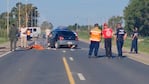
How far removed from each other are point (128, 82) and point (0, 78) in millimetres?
4347

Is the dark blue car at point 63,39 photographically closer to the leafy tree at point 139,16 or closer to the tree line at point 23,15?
the leafy tree at point 139,16

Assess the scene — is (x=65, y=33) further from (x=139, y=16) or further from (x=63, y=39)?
(x=139, y=16)

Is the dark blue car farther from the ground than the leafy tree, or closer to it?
closer to it

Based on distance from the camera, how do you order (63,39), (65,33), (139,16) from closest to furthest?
(63,39) < (65,33) < (139,16)

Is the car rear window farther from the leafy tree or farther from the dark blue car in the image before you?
the leafy tree

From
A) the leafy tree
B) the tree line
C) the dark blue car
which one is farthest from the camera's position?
the tree line

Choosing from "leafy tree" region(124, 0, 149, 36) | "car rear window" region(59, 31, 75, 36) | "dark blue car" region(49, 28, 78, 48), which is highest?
"leafy tree" region(124, 0, 149, 36)

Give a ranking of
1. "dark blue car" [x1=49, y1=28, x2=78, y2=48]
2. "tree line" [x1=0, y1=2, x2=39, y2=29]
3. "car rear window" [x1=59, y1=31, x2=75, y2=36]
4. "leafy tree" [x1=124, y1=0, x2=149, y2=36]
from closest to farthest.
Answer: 1. "dark blue car" [x1=49, y1=28, x2=78, y2=48]
2. "car rear window" [x1=59, y1=31, x2=75, y2=36]
3. "leafy tree" [x1=124, y1=0, x2=149, y2=36]
4. "tree line" [x1=0, y1=2, x2=39, y2=29]

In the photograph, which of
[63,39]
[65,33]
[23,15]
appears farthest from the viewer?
[23,15]

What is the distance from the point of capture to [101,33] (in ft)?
96.9

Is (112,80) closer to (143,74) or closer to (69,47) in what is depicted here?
(143,74)

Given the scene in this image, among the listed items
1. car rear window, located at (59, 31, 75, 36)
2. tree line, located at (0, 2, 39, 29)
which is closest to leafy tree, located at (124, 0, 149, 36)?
tree line, located at (0, 2, 39, 29)

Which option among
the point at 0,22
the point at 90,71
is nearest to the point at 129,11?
the point at 0,22

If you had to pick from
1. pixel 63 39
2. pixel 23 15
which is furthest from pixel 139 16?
pixel 63 39
